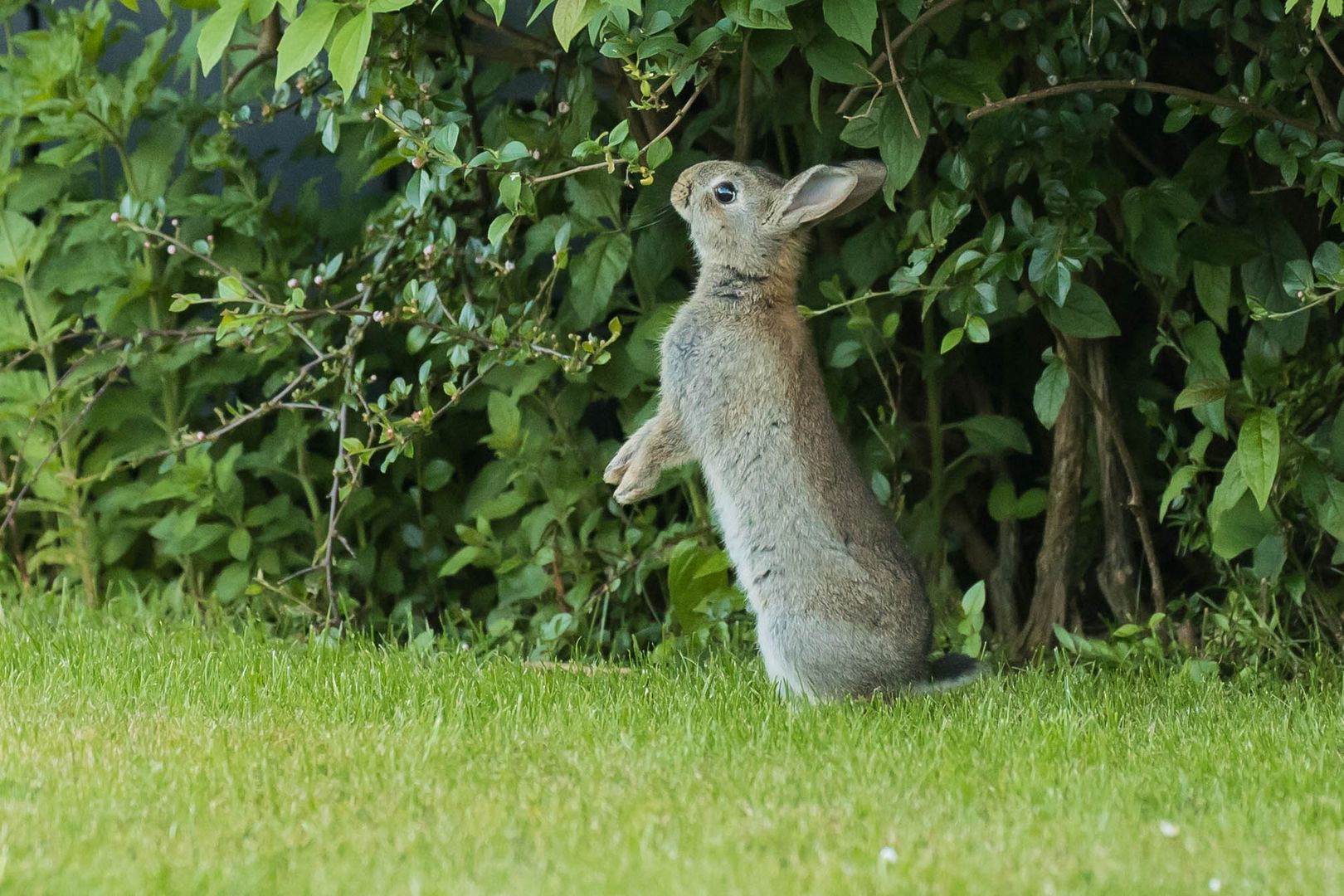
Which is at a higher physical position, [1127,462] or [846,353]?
[846,353]

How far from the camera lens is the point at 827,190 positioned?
4.37m

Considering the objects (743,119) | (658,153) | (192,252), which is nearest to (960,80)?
(658,153)

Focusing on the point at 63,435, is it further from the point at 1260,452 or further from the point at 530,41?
the point at 1260,452

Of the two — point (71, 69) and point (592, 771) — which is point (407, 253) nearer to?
point (71, 69)

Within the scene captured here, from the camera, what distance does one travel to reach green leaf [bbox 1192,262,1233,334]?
4809mm

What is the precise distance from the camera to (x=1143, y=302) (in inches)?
230

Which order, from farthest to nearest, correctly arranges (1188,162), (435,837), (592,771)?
(1188,162), (592,771), (435,837)

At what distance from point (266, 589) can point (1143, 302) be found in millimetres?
3608

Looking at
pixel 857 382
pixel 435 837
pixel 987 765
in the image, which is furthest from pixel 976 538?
pixel 435 837

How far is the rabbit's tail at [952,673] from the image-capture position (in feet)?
14.0

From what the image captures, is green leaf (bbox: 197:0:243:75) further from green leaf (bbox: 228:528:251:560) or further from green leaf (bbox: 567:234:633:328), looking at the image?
green leaf (bbox: 228:528:251:560)

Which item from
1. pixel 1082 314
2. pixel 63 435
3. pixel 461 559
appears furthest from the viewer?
pixel 63 435

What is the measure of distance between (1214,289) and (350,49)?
2894 mm

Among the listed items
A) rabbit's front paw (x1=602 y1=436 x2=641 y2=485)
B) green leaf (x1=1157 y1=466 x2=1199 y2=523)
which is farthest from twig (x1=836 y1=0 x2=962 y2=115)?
green leaf (x1=1157 y1=466 x2=1199 y2=523)
